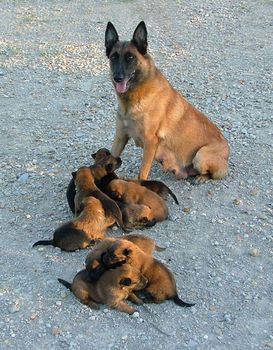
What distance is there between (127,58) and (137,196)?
5.16ft

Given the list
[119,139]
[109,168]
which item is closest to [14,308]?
[109,168]

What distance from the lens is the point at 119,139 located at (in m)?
6.91

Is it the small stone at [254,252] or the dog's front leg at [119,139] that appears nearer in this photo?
the small stone at [254,252]

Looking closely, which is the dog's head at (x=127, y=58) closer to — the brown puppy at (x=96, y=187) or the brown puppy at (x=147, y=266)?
the brown puppy at (x=96, y=187)

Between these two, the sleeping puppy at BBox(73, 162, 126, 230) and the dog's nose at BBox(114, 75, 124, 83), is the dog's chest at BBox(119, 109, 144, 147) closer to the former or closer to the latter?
the dog's nose at BBox(114, 75, 124, 83)

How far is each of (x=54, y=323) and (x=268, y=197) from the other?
3.04m

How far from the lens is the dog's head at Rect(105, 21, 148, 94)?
635 cm

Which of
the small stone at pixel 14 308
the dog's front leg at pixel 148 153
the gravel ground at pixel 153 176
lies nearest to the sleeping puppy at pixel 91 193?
the gravel ground at pixel 153 176

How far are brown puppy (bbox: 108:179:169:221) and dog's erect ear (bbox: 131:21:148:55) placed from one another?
1551mm

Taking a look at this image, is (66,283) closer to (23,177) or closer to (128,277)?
(128,277)

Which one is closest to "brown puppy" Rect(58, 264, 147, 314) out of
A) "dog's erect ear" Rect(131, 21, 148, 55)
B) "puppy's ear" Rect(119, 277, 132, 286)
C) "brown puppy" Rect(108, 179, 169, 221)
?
"puppy's ear" Rect(119, 277, 132, 286)

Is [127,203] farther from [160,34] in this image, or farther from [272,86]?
[160,34]

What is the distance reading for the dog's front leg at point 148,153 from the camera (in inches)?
262

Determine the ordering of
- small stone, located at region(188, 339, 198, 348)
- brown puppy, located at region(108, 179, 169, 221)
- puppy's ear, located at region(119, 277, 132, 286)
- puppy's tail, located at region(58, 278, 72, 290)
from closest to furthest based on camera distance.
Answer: small stone, located at region(188, 339, 198, 348)
puppy's ear, located at region(119, 277, 132, 286)
puppy's tail, located at region(58, 278, 72, 290)
brown puppy, located at region(108, 179, 169, 221)
